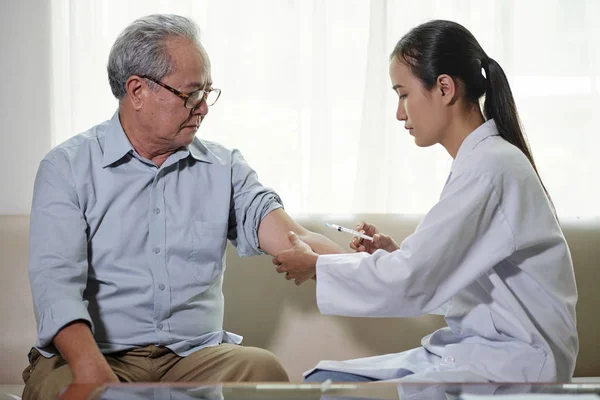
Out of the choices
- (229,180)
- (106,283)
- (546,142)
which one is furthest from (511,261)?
(546,142)

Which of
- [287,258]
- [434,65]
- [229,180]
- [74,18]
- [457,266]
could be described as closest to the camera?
[457,266]

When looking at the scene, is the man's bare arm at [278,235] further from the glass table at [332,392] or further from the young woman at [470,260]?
the glass table at [332,392]

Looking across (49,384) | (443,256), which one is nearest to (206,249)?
(49,384)

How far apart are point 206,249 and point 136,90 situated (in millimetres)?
454

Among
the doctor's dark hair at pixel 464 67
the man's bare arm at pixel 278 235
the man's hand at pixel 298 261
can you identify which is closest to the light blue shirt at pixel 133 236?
the man's bare arm at pixel 278 235

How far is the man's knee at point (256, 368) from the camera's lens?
6.03 ft

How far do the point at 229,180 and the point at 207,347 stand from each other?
1.48ft

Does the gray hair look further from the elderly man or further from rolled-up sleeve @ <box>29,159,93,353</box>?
rolled-up sleeve @ <box>29,159,93,353</box>

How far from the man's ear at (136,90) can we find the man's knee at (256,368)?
70 cm

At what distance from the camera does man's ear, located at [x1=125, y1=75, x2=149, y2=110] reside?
6.54 feet

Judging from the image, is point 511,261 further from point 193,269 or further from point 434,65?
point 193,269

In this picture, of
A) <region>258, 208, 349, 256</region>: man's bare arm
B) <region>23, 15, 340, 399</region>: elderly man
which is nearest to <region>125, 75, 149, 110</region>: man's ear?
<region>23, 15, 340, 399</region>: elderly man

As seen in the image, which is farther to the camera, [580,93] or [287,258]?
[580,93]

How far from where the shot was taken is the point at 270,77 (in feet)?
8.89
